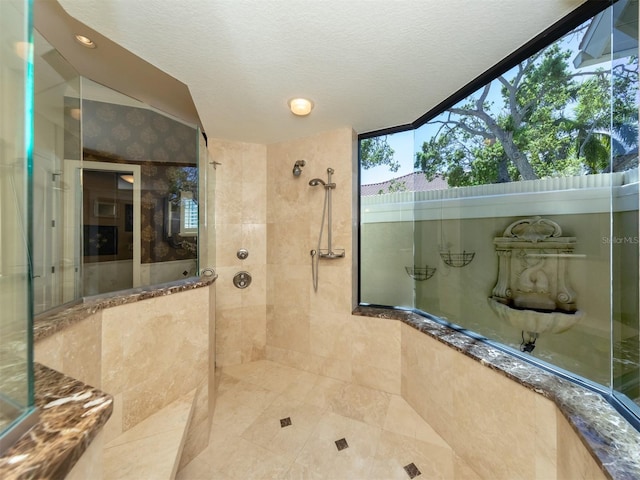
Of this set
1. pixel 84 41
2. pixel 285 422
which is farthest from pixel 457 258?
pixel 84 41

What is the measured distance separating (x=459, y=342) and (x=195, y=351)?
66.3 inches

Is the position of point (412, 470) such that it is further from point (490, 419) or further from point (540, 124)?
point (540, 124)

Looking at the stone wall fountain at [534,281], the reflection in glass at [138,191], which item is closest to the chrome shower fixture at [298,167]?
the reflection in glass at [138,191]

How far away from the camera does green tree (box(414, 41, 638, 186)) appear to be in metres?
0.98

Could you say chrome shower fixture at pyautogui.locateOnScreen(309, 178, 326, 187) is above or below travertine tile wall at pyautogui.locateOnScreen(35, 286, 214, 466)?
above

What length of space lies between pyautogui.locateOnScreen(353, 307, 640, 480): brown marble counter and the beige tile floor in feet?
2.11

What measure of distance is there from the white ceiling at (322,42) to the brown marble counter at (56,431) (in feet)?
4.52

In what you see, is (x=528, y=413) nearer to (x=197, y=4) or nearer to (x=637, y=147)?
(x=637, y=147)

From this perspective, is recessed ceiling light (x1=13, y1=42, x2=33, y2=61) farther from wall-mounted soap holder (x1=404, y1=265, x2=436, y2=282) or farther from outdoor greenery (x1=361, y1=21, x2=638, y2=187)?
wall-mounted soap holder (x1=404, y1=265, x2=436, y2=282)

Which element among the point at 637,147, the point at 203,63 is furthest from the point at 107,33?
the point at 637,147

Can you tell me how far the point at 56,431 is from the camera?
439 mm

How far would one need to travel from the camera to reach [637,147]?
842 millimetres

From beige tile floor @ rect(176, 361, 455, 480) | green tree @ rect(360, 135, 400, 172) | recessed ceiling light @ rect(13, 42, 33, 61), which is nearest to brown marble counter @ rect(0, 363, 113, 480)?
recessed ceiling light @ rect(13, 42, 33, 61)

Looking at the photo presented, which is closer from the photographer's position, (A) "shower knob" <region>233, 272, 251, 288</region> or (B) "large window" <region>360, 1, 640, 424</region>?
(B) "large window" <region>360, 1, 640, 424</region>
